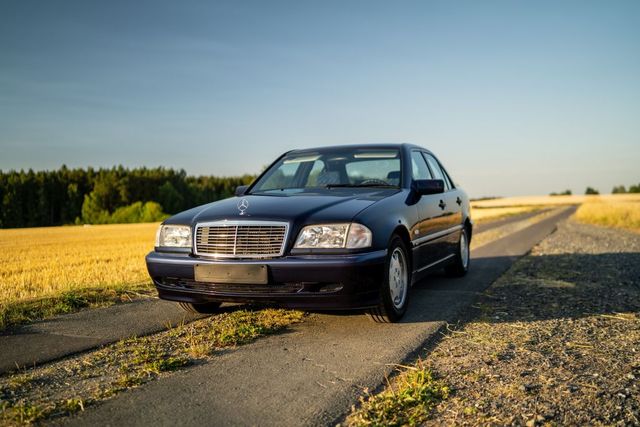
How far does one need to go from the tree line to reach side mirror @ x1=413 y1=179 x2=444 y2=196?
179 ft

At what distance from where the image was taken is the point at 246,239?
4.10 metres

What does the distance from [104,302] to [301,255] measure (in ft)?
9.98

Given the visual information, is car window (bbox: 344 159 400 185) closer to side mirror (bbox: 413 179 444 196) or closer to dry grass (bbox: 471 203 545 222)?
side mirror (bbox: 413 179 444 196)

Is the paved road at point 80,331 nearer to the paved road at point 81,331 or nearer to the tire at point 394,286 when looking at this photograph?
the paved road at point 81,331

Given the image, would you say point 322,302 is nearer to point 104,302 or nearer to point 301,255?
point 301,255

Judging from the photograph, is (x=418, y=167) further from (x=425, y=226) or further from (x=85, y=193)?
(x=85, y=193)

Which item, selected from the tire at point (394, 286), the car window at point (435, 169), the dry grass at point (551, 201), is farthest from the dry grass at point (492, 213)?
the tire at point (394, 286)

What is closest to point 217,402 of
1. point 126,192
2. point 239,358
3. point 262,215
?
point 239,358

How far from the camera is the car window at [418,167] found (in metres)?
5.76

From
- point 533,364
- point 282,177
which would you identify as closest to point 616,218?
point 282,177

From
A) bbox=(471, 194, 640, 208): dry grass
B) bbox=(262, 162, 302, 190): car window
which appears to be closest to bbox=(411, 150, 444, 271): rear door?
bbox=(262, 162, 302, 190): car window

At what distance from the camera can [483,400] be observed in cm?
276

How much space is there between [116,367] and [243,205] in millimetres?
1686

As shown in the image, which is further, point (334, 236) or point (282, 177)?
point (282, 177)
